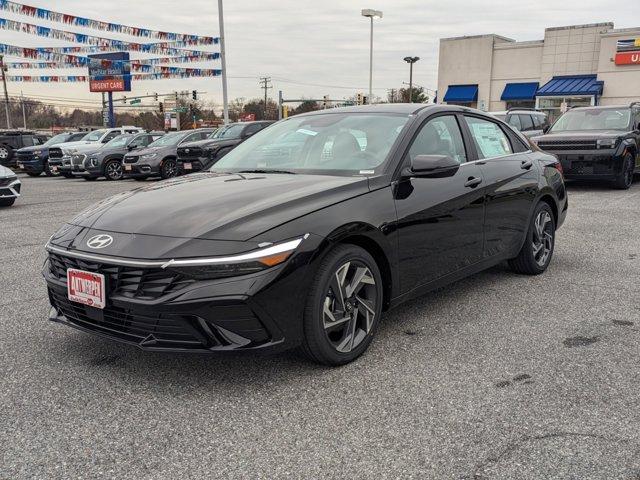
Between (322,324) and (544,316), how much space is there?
2.01 meters

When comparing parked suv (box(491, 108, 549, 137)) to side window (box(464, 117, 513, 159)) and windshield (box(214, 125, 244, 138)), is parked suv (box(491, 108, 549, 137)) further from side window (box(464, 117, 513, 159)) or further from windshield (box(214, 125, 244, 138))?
side window (box(464, 117, 513, 159))

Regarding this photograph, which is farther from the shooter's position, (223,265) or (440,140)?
(440,140)

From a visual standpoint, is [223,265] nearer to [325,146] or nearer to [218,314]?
[218,314]

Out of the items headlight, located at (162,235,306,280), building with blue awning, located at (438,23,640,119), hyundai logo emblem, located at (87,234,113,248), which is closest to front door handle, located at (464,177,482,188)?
headlight, located at (162,235,306,280)

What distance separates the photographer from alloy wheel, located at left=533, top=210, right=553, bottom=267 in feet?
18.2

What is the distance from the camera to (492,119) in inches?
209

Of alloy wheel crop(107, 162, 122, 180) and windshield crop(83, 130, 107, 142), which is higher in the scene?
windshield crop(83, 130, 107, 142)

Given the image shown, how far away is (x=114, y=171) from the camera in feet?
65.4

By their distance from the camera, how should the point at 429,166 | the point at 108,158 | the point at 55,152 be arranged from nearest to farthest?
the point at 429,166
the point at 108,158
the point at 55,152

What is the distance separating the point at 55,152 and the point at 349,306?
2092 cm

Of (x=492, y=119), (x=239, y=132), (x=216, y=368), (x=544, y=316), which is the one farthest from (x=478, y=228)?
(x=239, y=132)

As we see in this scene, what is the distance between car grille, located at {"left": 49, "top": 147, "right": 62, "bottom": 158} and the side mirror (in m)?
20.4

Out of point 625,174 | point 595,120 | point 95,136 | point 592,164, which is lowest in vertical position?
point 625,174

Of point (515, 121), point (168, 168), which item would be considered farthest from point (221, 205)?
point (168, 168)
